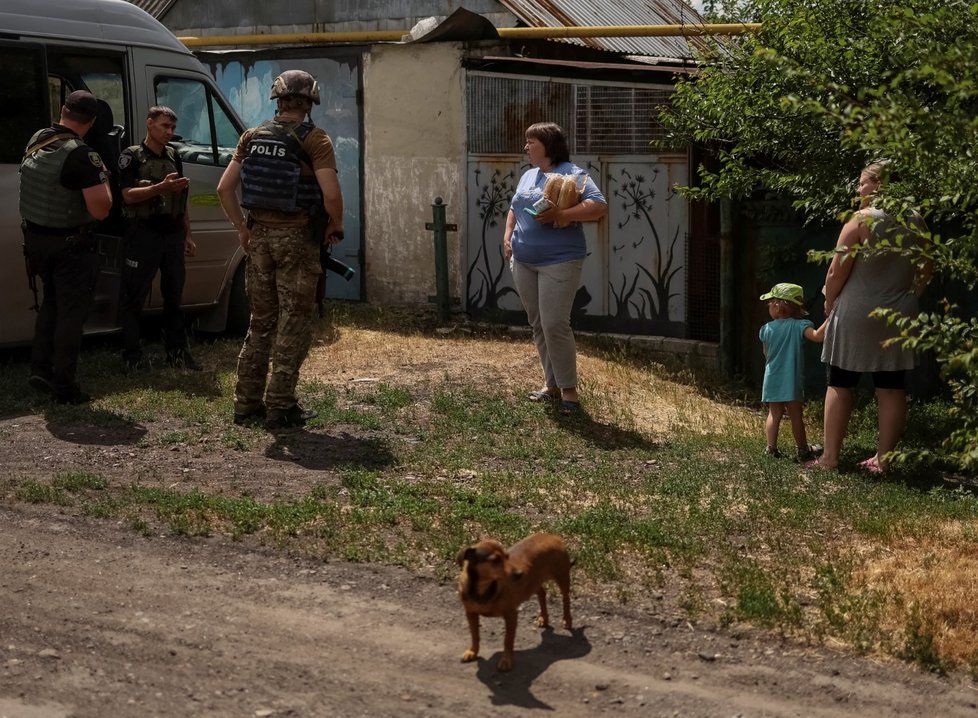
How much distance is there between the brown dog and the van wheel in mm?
6589

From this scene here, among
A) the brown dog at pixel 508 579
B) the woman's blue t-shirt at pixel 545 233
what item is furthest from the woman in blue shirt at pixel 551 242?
the brown dog at pixel 508 579

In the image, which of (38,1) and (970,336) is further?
(38,1)

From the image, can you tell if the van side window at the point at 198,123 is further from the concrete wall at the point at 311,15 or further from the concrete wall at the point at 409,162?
the concrete wall at the point at 311,15

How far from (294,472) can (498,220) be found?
548 cm

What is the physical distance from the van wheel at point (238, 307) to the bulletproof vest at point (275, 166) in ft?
12.1

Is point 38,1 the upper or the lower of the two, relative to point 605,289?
upper

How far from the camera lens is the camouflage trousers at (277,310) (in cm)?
754

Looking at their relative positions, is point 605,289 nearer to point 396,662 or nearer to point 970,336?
point 970,336

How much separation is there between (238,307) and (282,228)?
375cm

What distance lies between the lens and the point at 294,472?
7.01 m

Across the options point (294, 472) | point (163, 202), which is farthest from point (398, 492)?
point (163, 202)

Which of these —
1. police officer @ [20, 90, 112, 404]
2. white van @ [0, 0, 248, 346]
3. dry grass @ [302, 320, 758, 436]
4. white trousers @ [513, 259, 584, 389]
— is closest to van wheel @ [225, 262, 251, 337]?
white van @ [0, 0, 248, 346]

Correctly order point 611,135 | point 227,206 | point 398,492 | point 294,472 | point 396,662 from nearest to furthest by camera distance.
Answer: point 396,662
point 398,492
point 294,472
point 227,206
point 611,135

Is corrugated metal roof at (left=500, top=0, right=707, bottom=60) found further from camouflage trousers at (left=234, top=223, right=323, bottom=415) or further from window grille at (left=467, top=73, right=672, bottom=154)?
camouflage trousers at (left=234, top=223, right=323, bottom=415)
